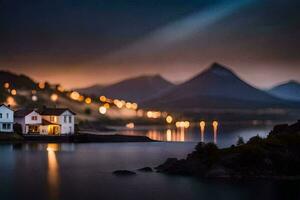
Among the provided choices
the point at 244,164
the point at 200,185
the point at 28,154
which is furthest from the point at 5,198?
the point at 28,154

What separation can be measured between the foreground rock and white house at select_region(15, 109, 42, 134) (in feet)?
63.2

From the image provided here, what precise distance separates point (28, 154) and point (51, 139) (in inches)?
346

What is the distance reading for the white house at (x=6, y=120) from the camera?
1619 inches

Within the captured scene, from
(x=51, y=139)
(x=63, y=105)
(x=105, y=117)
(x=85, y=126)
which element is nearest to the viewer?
(x=51, y=139)

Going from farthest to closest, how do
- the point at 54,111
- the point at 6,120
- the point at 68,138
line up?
the point at 54,111, the point at 68,138, the point at 6,120

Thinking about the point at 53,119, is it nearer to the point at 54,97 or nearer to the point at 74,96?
the point at 54,97

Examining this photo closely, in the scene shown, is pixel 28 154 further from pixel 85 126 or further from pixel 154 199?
pixel 85 126

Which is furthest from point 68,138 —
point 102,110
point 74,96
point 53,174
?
point 74,96

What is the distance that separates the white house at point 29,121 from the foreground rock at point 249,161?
19271 mm

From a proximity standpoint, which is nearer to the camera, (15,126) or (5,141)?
(5,141)

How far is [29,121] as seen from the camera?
42812 mm

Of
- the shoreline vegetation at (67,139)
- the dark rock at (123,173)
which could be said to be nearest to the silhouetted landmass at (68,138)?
the shoreline vegetation at (67,139)

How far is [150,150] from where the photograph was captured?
36.9 metres

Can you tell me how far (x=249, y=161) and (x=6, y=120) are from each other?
21251 mm
